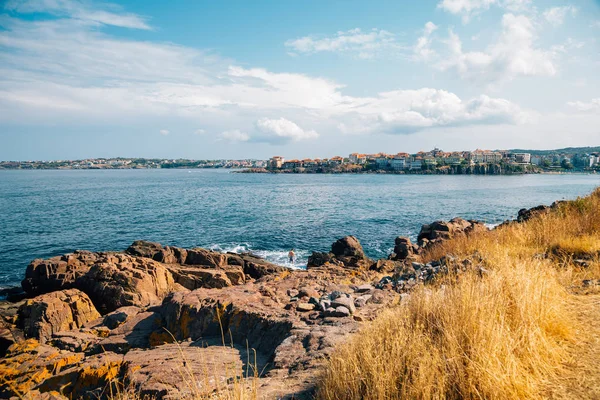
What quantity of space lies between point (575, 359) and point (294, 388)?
2963mm

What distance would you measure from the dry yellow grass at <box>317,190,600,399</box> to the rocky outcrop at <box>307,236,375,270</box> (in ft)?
49.4

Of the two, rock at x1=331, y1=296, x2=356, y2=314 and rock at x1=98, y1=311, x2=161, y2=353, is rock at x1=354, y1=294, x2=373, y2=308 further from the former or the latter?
rock at x1=98, y1=311, x2=161, y2=353

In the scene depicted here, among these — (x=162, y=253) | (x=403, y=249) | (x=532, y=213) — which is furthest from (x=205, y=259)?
(x=532, y=213)

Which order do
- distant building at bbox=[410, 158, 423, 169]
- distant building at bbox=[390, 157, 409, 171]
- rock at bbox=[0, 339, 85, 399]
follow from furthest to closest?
1. distant building at bbox=[390, 157, 409, 171]
2. distant building at bbox=[410, 158, 423, 169]
3. rock at bbox=[0, 339, 85, 399]

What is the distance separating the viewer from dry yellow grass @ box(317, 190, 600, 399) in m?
2.96

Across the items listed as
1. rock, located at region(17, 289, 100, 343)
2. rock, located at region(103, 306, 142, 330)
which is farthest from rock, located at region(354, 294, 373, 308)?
rock, located at region(17, 289, 100, 343)

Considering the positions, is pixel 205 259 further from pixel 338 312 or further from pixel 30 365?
pixel 338 312

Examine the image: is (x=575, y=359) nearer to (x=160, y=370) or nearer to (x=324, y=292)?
(x=160, y=370)

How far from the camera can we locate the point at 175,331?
717cm

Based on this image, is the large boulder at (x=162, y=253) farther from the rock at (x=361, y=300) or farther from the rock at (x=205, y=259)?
the rock at (x=361, y=300)

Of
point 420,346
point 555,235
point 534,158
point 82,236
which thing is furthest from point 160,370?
point 534,158

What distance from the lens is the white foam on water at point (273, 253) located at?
23.7m

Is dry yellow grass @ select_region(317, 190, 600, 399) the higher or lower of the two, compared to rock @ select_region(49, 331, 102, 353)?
higher

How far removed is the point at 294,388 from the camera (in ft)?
12.2
